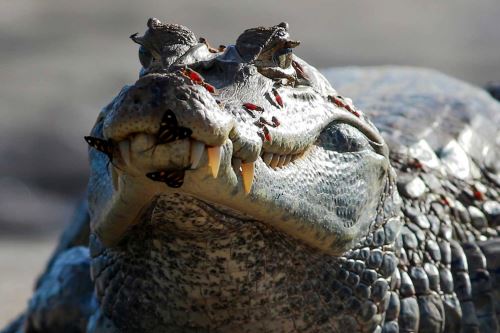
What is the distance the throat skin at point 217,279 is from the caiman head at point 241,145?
0.22ft

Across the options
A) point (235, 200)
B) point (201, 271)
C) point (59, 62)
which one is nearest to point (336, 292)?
point (201, 271)

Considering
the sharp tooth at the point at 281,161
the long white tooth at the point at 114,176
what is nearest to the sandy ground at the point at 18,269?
the long white tooth at the point at 114,176

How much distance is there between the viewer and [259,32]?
3912mm

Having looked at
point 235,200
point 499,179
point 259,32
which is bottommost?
point 499,179

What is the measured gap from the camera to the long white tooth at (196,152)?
3127 millimetres

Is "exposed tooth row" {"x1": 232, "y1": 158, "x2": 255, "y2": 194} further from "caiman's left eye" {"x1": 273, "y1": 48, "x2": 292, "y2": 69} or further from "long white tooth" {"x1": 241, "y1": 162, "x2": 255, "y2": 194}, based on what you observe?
"caiman's left eye" {"x1": 273, "y1": 48, "x2": 292, "y2": 69}

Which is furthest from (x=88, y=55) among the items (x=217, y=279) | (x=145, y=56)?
(x=217, y=279)

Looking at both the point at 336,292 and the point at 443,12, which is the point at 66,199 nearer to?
the point at 336,292

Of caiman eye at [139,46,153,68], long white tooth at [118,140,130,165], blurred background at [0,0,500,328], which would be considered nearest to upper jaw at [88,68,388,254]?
long white tooth at [118,140,130,165]

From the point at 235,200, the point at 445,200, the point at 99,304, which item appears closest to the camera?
the point at 235,200

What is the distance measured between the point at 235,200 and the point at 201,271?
510 millimetres

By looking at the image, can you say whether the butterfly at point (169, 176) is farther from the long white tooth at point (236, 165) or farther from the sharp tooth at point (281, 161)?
the sharp tooth at point (281, 161)

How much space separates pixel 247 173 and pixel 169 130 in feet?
1.12

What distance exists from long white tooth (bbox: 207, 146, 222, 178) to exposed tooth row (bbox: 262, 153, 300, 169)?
0.33m
